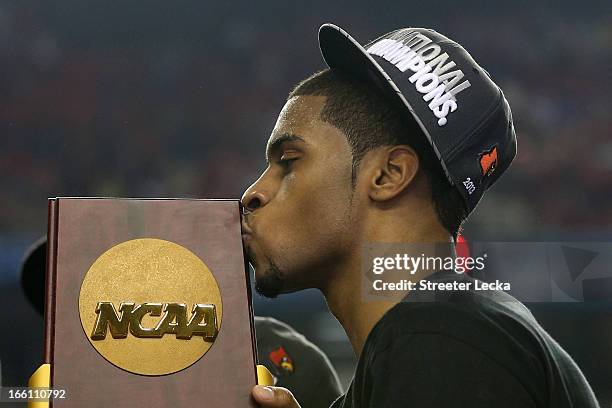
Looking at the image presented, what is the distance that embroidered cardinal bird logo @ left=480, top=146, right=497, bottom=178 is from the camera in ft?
3.38

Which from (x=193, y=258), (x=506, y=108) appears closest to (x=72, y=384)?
(x=193, y=258)

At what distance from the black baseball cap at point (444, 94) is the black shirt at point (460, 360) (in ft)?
0.58

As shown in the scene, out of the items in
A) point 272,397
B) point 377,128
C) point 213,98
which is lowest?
point 272,397

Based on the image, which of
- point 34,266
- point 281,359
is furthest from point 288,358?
point 34,266

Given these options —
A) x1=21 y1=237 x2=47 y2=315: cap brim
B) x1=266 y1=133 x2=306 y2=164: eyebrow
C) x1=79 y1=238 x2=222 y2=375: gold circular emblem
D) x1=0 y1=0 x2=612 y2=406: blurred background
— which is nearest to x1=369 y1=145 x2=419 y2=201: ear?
x1=266 y1=133 x2=306 y2=164: eyebrow

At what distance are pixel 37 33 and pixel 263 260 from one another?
3033 millimetres

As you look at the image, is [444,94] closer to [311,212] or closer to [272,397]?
[311,212]

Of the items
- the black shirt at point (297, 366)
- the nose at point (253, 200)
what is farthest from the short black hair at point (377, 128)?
the black shirt at point (297, 366)

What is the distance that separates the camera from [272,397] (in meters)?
0.93

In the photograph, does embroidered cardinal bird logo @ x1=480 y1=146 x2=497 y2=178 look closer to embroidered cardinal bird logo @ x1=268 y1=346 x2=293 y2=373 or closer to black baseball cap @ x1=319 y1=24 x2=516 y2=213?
black baseball cap @ x1=319 y1=24 x2=516 y2=213

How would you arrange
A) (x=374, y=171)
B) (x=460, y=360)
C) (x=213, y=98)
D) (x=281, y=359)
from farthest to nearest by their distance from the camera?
(x=213, y=98) < (x=281, y=359) < (x=374, y=171) < (x=460, y=360)

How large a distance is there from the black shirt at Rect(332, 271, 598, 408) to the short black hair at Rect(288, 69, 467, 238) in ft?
0.52

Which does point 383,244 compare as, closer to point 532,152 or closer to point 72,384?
point 72,384

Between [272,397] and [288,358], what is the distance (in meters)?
0.87
